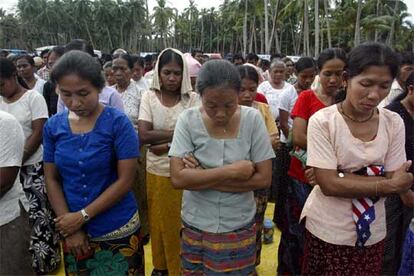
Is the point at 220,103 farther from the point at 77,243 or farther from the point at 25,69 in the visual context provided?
the point at 25,69

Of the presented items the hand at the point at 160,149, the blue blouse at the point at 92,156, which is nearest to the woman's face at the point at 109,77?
the hand at the point at 160,149

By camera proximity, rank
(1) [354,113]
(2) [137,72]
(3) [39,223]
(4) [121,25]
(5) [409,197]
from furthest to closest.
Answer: (4) [121,25] → (2) [137,72] → (3) [39,223] → (5) [409,197] → (1) [354,113]

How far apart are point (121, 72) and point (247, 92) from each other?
5.81 ft

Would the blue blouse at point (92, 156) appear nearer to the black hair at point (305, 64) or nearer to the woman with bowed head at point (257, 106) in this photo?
the woman with bowed head at point (257, 106)

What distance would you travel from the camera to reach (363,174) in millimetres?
1896

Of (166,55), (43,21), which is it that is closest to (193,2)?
(43,21)

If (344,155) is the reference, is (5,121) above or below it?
above

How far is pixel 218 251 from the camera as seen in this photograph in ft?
6.47

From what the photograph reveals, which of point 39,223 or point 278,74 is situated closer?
point 39,223

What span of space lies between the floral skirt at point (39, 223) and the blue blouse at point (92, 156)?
115cm

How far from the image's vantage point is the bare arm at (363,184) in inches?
71.7

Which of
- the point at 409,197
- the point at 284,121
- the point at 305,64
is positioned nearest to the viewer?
the point at 409,197

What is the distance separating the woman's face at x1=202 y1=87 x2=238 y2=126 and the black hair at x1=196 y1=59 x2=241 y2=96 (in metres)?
0.02

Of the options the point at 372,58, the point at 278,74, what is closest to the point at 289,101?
the point at 278,74
